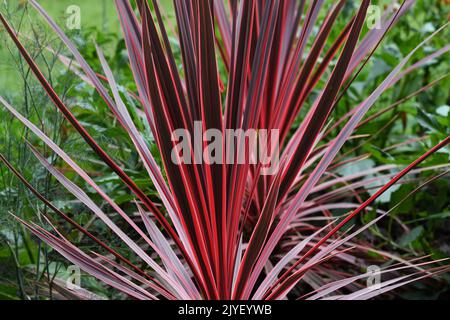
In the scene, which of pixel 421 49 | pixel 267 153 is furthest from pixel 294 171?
pixel 421 49

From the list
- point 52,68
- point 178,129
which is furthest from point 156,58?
point 52,68

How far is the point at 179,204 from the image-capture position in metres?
0.89

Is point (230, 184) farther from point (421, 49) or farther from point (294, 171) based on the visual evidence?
point (421, 49)

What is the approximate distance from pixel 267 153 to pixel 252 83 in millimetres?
163

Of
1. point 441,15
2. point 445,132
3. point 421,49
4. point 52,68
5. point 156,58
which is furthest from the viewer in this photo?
point 441,15

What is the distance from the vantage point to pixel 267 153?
103 centimetres

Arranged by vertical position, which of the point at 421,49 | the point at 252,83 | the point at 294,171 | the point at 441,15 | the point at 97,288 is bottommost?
the point at 97,288

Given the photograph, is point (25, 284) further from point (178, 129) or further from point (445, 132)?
point (445, 132)

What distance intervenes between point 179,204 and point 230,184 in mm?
83

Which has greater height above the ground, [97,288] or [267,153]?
[267,153]

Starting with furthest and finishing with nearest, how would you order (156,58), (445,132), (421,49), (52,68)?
(421,49), (445,132), (52,68), (156,58)

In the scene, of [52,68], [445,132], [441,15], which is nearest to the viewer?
[52,68]

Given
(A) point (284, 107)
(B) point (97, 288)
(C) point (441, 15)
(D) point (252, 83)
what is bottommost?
(B) point (97, 288)

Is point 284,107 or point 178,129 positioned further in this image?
point 284,107
